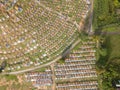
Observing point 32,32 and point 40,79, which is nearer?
point 40,79

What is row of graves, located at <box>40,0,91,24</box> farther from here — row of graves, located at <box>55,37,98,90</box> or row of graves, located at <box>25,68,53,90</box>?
row of graves, located at <box>25,68,53,90</box>

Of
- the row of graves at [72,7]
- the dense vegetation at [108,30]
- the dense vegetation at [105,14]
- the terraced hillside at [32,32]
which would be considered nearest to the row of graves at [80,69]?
the dense vegetation at [108,30]

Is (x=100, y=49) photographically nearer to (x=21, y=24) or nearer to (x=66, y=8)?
(x=66, y=8)

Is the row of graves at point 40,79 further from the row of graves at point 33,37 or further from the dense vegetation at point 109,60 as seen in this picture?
the dense vegetation at point 109,60

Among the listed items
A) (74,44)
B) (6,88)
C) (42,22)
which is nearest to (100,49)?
(74,44)

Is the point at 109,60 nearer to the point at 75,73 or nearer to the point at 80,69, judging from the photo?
the point at 80,69

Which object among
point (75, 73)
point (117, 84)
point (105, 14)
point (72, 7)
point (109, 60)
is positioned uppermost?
point (72, 7)

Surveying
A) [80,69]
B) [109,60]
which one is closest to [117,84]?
[109,60]

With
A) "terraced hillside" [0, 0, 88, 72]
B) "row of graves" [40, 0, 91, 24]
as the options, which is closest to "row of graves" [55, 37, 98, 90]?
"terraced hillside" [0, 0, 88, 72]
